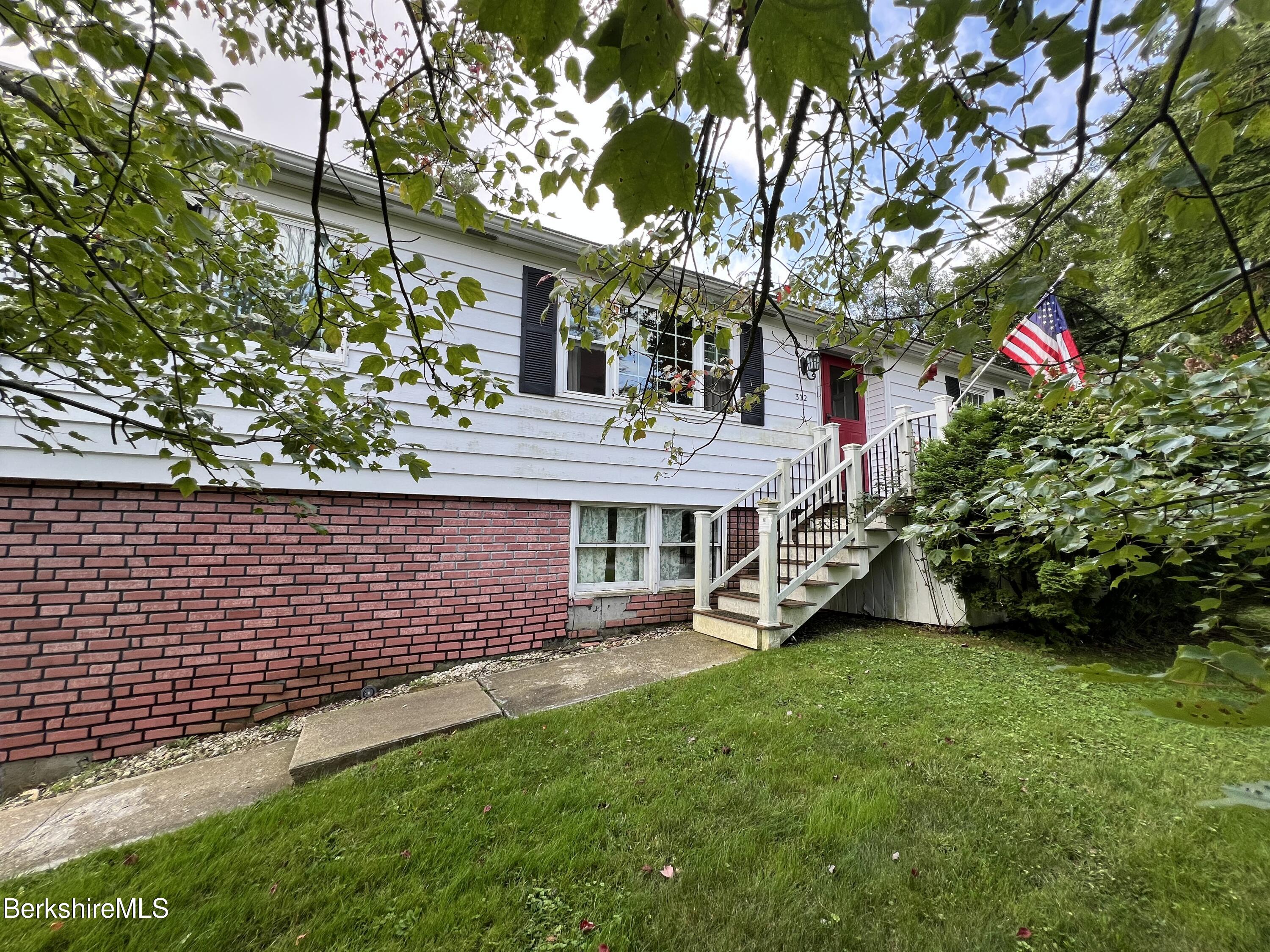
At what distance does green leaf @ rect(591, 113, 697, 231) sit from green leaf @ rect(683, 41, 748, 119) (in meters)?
0.06

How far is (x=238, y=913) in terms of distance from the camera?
5.79 feet

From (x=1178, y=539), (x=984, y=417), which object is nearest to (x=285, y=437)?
(x=1178, y=539)

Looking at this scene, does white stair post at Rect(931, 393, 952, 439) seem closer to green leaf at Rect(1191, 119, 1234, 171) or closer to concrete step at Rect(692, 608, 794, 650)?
concrete step at Rect(692, 608, 794, 650)

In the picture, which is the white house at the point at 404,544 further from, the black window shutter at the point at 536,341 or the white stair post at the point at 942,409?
the white stair post at the point at 942,409

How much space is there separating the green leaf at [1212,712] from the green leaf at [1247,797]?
0.25 ft

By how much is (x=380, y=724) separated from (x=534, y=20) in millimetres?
3944

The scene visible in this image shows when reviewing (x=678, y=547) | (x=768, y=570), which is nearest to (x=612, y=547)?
(x=678, y=547)

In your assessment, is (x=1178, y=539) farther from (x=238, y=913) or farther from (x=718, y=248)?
(x=238, y=913)

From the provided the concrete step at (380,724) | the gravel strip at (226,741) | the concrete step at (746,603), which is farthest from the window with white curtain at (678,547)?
the concrete step at (380,724)

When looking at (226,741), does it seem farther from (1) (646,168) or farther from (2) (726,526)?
(2) (726,526)

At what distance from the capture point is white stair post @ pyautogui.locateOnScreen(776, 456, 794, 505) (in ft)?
19.5

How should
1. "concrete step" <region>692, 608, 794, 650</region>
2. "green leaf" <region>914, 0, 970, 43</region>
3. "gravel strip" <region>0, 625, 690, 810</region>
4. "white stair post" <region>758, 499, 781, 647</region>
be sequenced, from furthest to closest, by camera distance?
"white stair post" <region>758, 499, 781, 647</region>, "concrete step" <region>692, 608, 794, 650</region>, "gravel strip" <region>0, 625, 690, 810</region>, "green leaf" <region>914, 0, 970, 43</region>

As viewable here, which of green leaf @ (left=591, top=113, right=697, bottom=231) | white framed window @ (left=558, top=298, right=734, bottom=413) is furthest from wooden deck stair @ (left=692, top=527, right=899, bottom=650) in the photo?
green leaf @ (left=591, top=113, right=697, bottom=231)

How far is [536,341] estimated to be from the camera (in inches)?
199
